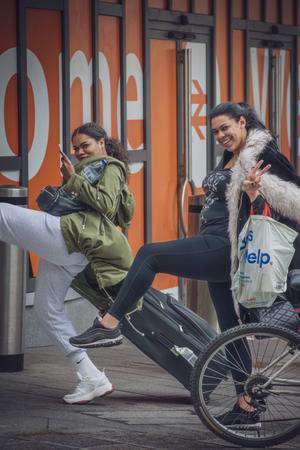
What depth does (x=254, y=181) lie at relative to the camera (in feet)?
21.0

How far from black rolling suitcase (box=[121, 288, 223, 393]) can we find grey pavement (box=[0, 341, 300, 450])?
0.77 feet

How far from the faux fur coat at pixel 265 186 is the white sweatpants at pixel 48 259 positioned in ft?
3.52

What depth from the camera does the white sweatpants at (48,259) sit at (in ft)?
23.6

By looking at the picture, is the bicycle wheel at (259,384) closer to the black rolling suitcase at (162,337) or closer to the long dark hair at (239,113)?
the black rolling suitcase at (162,337)

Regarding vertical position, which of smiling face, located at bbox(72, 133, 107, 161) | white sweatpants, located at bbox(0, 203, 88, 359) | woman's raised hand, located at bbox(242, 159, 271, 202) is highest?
smiling face, located at bbox(72, 133, 107, 161)

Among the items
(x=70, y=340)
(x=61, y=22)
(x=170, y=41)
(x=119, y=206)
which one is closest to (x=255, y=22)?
(x=170, y=41)

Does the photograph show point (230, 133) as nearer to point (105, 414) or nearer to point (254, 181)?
point (254, 181)

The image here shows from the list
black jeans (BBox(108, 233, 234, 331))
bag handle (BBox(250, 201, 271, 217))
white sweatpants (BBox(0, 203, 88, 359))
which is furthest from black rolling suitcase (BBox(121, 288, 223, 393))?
bag handle (BBox(250, 201, 271, 217))

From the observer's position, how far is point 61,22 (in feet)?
32.3

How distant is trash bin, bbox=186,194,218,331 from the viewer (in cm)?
913

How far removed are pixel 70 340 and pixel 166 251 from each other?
0.74 meters

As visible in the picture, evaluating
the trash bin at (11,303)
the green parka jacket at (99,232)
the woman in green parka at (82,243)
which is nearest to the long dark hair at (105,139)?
the woman in green parka at (82,243)

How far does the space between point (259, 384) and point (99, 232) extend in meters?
1.43

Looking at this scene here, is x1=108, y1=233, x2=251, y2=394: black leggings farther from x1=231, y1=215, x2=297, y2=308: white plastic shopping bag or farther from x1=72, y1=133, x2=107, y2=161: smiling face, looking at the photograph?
x1=72, y1=133, x2=107, y2=161: smiling face
